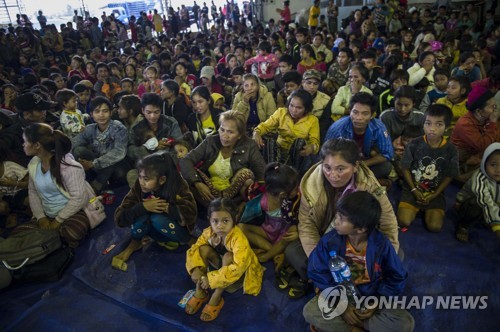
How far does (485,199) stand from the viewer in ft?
8.46

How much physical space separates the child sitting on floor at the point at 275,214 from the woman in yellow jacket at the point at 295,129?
87 cm

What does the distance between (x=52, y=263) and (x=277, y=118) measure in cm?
246

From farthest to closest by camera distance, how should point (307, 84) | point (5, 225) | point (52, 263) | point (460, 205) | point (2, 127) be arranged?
point (307, 84), point (2, 127), point (5, 225), point (460, 205), point (52, 263)

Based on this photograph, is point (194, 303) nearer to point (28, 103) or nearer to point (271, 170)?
point (271, 170)

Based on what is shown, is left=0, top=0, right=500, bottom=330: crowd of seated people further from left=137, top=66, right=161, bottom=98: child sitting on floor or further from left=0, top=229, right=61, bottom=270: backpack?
left=137, top=66, right=161, bottom=98: child sitting on floor

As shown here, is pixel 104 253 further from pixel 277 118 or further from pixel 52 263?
pixel 277 118

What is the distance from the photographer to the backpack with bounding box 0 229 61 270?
2.51 m

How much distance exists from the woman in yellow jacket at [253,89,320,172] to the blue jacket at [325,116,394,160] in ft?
0.89

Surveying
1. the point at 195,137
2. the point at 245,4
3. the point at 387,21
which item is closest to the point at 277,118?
the point at 195,137

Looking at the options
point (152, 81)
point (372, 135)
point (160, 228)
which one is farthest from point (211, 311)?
point (152, 81)

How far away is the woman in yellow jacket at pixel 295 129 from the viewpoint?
3.27 meters

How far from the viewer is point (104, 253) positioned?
9.38 feet

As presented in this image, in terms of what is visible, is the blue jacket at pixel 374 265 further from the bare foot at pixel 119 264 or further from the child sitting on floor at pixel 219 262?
the bare foot at pixel 119 264

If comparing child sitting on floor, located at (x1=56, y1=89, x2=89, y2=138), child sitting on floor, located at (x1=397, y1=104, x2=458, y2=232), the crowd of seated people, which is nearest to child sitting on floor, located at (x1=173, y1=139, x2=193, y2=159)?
the crowd of seated people
